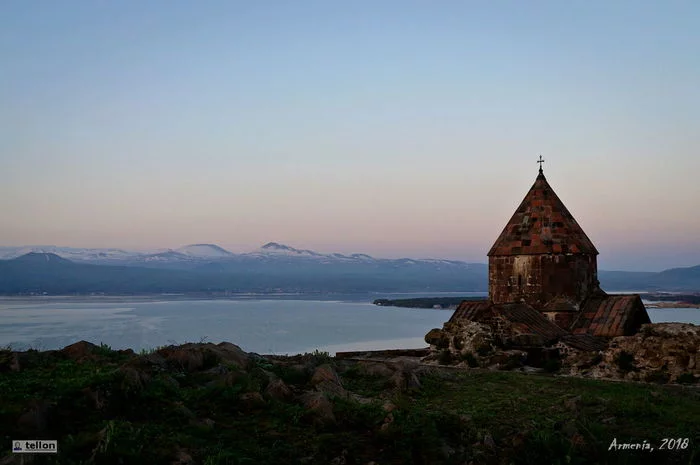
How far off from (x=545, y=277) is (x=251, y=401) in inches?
527

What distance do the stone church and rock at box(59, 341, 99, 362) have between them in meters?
10.3

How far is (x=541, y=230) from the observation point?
2036 centimetres

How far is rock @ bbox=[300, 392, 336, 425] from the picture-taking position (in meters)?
8.25

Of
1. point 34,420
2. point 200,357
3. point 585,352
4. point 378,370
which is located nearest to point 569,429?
point 378,370

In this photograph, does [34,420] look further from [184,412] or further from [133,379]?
[184,412]

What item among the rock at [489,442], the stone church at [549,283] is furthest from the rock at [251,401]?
the stone church at [549,283]

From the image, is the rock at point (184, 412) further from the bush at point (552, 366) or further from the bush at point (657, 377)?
the bush at point (657, 377)

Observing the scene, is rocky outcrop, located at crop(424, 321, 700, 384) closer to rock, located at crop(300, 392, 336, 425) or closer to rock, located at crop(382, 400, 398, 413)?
rock, located at crop(382, 400, 398, 413)

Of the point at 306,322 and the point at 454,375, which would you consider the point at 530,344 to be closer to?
the point at 454,375

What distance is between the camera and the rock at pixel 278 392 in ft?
30.1

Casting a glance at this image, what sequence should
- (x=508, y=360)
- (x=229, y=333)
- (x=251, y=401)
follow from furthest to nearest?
(x=229, y=333)
(x=508, y=360)
(x=251, y=401)

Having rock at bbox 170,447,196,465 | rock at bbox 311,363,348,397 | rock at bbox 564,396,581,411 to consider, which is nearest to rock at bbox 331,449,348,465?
rock at bbox 170,447,196,465

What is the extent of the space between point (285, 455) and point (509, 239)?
1483cm

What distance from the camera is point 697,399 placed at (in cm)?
1173
